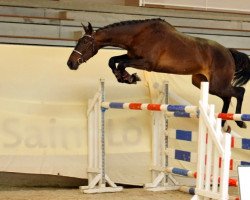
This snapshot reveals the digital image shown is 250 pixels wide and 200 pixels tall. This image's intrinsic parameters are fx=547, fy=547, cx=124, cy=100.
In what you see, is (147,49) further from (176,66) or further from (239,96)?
(239,96)

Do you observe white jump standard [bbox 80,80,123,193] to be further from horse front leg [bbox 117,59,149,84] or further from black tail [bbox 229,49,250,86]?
black tail [bbox 229,49,250,86]

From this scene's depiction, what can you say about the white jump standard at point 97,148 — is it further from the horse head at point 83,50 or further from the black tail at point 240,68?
the black tail at point 240,68

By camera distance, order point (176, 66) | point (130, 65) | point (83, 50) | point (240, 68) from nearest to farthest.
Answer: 1. point (130, 65)
2. point (83, 50)
3. point (176, 66)
4. point (240, 68)

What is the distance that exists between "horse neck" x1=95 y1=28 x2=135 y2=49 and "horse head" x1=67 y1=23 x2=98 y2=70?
6cm

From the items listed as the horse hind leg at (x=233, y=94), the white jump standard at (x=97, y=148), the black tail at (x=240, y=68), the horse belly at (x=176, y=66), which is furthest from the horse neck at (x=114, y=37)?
the black tail at (x=240, y=68)

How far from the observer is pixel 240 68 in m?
5.25

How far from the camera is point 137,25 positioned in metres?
4.72

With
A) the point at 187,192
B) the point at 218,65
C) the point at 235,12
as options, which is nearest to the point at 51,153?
the point at 187,192

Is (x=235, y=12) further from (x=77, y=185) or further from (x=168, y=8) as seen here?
(x=77, y=185)

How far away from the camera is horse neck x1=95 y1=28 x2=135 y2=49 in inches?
185

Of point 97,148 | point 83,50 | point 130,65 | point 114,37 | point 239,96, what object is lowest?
point 97,148

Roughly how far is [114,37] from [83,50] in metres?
0.30

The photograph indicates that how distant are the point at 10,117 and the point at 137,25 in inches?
58.5

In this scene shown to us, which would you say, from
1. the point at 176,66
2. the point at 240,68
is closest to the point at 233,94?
the point at 240,68
